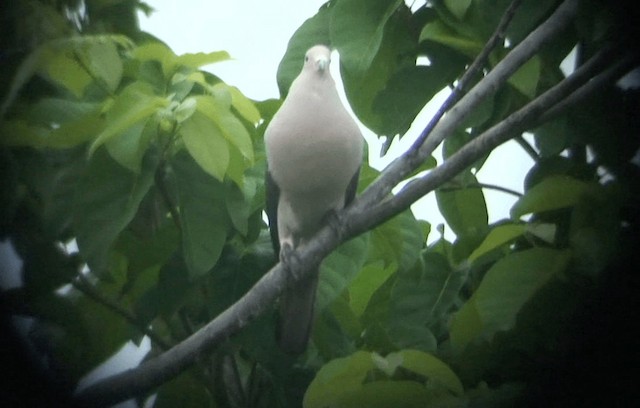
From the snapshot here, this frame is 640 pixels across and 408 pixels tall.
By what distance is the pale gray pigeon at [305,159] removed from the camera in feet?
8.77

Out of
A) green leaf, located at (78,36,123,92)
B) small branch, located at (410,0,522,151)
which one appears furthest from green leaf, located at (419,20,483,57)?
green leaf, located at (78,36,123,92)

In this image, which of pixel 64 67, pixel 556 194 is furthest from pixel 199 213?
pixel 556 194

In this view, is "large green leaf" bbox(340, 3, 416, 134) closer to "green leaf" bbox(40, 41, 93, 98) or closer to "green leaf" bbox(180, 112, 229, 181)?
"green leaf" bbox(180, 112, 229, 181)

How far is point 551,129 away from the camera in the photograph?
2666 mm

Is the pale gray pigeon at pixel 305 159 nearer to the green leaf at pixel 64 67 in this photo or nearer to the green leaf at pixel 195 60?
the green leaf at pixel 195 60

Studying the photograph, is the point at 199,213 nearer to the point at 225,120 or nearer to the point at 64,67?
the point at 225,120

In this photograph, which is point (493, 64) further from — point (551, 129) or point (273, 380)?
point (273, 380)

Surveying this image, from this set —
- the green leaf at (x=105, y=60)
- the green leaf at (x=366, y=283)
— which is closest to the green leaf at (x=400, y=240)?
the green leaf at (x=366, y=283)

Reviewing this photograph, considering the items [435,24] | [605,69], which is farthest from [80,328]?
[605,69]

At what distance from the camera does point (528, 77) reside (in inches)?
100

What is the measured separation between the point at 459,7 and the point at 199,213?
752mm

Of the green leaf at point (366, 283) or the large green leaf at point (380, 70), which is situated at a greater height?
the large green leaf at point (380, 70)

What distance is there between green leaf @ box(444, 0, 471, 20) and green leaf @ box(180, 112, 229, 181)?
2.08ft

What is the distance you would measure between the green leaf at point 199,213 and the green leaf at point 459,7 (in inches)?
26.1
